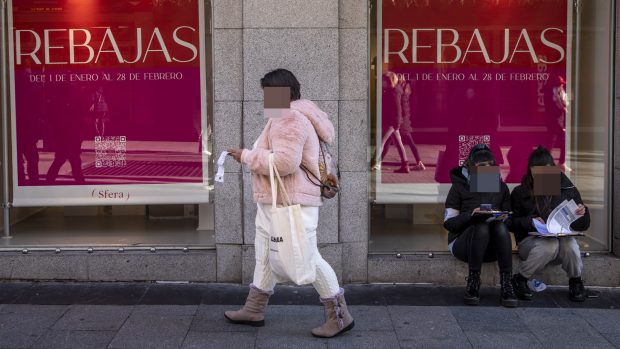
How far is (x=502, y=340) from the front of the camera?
5875mm

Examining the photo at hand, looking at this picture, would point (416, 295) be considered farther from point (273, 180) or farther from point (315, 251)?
point (273, 180)

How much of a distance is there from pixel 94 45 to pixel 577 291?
4.78 meters

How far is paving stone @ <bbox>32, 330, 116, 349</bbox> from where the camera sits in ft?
18.7

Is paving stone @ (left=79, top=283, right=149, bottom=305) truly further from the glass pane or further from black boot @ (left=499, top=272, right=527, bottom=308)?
black boot @ (left=499, top=272, right=527, bottom=308)

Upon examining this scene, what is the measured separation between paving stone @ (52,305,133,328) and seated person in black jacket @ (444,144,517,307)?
2772 millimetres

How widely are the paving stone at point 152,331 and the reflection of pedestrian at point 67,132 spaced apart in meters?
1.93

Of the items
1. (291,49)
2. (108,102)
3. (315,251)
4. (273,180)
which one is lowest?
(315,251)

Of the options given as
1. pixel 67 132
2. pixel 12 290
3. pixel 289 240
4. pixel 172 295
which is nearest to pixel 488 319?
pixel 289 240

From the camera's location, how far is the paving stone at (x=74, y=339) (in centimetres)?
570

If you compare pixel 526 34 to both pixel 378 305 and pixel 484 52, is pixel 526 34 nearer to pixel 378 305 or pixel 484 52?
pixel 484 52

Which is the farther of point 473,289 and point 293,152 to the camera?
point 473,289

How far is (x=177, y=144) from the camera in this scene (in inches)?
300

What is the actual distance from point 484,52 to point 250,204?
2.58 metres

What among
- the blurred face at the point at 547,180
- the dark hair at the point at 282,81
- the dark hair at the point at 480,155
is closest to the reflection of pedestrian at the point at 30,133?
the dark hair at the point at 282,81
